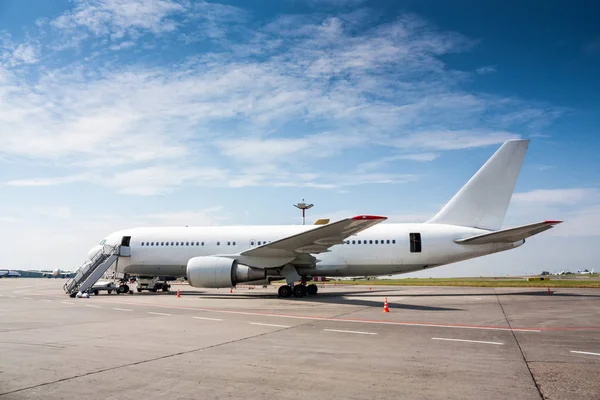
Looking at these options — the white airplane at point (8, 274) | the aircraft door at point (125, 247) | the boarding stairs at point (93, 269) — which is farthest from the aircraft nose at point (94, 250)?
the white airplane at point (8, 274)

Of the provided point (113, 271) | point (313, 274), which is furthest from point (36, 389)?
point (113, 271)

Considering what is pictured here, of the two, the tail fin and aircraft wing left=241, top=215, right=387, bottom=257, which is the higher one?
the tail fin

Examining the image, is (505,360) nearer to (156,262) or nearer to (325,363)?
(325,363)

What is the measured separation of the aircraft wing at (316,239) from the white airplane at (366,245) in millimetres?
50

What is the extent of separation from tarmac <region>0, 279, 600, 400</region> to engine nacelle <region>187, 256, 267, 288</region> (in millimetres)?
7440

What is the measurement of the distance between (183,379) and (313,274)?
17622 mm

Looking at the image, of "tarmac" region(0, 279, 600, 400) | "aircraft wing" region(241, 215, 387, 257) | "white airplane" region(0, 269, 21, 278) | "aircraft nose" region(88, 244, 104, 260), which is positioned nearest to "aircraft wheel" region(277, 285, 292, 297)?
"aircraft wing" region(241, 215, 387, 257)

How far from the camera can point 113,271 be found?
26.3 metres

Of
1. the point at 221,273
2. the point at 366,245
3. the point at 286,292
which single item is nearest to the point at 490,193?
the point at 366,245

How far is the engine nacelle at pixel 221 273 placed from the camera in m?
20.3

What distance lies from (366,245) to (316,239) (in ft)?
14.9

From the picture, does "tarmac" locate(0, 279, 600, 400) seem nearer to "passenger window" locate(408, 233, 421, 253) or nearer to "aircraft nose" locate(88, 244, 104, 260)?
"passenger window" locate(408, 233, 421, 253)

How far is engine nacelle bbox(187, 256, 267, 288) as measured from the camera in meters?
20.3

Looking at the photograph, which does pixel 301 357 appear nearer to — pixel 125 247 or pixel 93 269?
pixel 125 247
